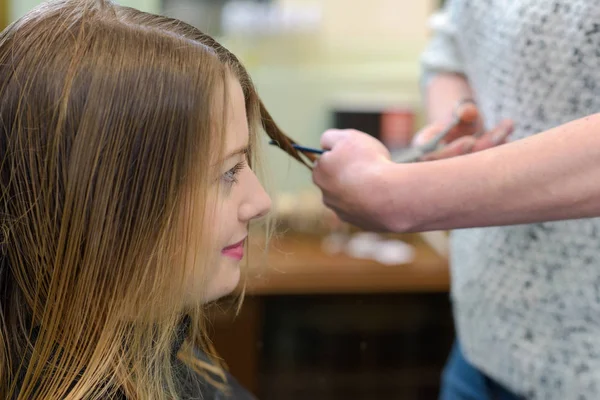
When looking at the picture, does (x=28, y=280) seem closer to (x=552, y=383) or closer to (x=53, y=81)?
(x=53, y=81)

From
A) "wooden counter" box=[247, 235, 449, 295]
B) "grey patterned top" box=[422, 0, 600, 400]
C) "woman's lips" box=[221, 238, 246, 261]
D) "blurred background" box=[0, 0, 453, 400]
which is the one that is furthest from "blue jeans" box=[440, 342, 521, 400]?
"wooden counter" box=[247, 235, 449, 295]

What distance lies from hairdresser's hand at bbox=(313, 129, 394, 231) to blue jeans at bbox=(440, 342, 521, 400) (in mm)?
291

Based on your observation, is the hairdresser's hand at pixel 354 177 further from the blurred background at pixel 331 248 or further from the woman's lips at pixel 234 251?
the blurred background at pixel 331 248

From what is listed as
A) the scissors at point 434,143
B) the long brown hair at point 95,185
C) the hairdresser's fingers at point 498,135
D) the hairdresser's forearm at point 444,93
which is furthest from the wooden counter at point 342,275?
the long brown hair at point 95,185

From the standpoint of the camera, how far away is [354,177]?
810 mm

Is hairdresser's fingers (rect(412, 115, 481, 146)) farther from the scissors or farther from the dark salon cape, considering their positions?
the dark salon cape

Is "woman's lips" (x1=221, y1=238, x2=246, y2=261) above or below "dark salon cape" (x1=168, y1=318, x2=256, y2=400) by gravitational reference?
above

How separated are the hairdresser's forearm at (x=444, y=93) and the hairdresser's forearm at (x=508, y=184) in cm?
36

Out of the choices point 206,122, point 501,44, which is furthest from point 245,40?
point 206,122

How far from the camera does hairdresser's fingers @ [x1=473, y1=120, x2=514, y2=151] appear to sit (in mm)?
894

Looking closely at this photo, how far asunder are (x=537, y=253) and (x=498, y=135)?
0.15 meters

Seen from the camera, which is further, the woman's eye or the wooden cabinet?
the wooden cabinet

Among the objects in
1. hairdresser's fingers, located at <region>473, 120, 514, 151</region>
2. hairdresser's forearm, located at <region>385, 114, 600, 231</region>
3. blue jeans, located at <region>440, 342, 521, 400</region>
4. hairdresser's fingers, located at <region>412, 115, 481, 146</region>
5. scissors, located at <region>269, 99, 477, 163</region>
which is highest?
hairdresser's forearm, located at <region>385, 114, 600, 231</region>

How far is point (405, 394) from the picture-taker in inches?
85.1
